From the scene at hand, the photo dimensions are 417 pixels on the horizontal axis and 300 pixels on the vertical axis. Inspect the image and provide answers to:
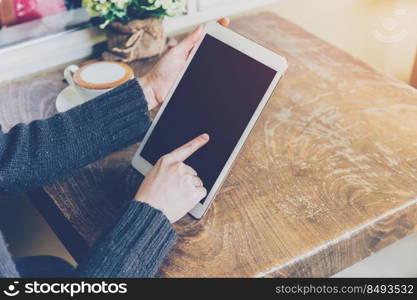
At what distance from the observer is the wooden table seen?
31.6 inches

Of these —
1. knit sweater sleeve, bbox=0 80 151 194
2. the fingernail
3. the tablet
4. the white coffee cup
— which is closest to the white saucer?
the white coffee cup

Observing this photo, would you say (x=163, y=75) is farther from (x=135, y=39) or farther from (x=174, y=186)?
(x=174, y=186)

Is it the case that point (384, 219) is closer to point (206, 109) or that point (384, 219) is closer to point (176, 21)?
point (206, 109)

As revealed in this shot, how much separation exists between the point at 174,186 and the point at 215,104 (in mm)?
160

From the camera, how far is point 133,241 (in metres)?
0.78

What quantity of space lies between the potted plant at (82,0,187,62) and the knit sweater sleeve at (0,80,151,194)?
0.85ft

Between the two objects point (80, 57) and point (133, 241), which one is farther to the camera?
point (80, 57)

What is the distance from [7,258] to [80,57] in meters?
0.66

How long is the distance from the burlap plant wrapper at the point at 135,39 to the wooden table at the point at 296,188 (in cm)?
15

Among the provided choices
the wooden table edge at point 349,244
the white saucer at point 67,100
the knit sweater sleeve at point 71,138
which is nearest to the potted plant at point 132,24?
the white saucer at point 67,100

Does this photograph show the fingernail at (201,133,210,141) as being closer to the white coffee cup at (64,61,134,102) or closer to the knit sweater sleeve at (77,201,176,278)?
the knit sweater sleeve at (77,201,176,278)

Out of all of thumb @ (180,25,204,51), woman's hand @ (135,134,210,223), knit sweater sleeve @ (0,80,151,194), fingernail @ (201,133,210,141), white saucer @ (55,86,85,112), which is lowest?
white saucer @ (55,86,85,112)

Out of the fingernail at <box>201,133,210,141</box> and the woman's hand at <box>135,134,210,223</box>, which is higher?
the fingernail at <box>201,133,210,141</box>

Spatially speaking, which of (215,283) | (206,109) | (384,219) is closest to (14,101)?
(206,109)
